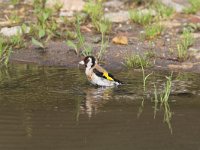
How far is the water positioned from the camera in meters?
7.30

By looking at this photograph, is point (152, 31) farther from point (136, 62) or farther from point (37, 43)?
point (37, 43)

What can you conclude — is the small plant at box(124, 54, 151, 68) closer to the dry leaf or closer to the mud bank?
the mud bank

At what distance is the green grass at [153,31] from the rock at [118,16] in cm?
115

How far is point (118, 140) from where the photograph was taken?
7.37m

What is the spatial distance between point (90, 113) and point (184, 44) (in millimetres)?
4445

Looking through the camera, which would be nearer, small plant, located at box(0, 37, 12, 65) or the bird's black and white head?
the bird's black and white head

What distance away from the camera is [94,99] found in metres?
9.48

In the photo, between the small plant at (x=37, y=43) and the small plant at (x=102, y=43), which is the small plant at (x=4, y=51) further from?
the small plant at (x=102, y=43)

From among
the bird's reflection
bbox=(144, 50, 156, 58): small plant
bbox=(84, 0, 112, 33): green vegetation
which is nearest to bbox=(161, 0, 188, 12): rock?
bbox=(84, 0, 112, 33): green vegetation

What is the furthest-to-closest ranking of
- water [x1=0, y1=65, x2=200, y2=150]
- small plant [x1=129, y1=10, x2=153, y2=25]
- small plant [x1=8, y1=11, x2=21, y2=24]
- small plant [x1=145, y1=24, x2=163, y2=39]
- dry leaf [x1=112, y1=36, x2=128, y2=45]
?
small plant [x1=8, y1=11, x2=21, y2=24] → small plant [x1=129, y1=10, x2=153, y2=25] → small plant [x1=145, y1=24, x2=163, y2=39] → dry leaf [x1=112, y1=36, x2=128, y2=45] → water [x1=0, y1=65, x2=200, y2=150]

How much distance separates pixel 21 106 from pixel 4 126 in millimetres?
1053

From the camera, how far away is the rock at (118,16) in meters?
14.6

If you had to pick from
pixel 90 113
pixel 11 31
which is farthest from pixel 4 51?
pixel 90 113

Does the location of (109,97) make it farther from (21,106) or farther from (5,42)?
(5,42)
